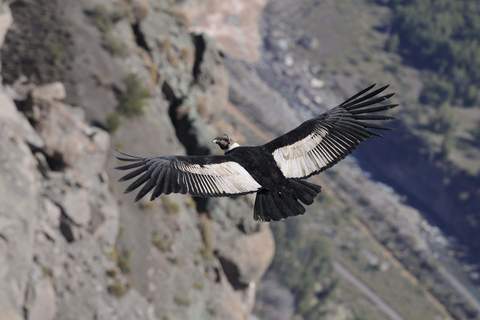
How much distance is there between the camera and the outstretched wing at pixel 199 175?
53.2 feet

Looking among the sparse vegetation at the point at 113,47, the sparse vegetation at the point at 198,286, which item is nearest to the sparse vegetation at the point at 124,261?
the sparse vegetation at the point at 198,286

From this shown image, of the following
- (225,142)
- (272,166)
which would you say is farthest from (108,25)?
(272,166)

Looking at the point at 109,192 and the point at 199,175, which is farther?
the point at 109,192

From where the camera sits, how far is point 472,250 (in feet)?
429

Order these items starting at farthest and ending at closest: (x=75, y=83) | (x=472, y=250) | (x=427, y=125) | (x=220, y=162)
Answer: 1. (x=427, y=125)
2. (x=472, y=250)
3. (x=75, y=83)
4. (x=220, y=162)

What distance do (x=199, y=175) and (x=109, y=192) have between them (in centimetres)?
2144

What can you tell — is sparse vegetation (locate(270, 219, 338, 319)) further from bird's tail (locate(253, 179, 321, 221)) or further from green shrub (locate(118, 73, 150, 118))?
bird's tail (locate(253, 179, 321, 221))

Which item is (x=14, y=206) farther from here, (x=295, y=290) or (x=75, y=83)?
(x=295, y=290)

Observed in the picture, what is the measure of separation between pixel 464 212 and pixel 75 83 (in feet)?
381

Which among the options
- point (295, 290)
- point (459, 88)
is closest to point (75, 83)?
point (295, 290)

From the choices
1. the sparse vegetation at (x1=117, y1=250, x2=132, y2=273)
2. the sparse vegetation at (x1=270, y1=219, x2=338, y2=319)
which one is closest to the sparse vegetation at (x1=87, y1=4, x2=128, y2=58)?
the sparse vegetation at (x1=117, y1=250, x2=132, y2=273)

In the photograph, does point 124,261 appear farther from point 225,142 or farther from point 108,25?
point 225,142

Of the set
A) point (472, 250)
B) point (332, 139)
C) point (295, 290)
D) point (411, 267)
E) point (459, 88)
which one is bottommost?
point (295, 290)

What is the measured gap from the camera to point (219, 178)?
55.7 feet
